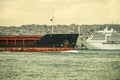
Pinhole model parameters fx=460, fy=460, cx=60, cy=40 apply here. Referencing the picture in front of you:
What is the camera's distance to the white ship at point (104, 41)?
243ft

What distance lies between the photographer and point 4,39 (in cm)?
5788

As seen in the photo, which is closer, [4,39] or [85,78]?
[85,78]

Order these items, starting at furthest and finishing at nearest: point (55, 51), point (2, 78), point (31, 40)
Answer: point (31, 40)
point (55, 51)
point (2, 78)

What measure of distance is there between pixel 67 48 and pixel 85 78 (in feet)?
93.4

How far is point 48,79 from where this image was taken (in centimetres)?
2498

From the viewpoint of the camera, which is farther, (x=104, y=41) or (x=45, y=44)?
(x=104, y=41)

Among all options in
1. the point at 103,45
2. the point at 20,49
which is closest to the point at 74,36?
the point at 20,49

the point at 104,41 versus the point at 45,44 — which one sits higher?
the point at 45,44

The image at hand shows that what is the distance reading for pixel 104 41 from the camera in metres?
75.0

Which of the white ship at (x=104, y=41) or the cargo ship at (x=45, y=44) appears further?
the white ship at (x=104, y=41)

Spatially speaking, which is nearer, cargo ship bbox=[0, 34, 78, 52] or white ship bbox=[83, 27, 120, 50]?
cargo ship bbox=[0, 34, 78, 52]

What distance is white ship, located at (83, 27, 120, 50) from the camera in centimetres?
7406

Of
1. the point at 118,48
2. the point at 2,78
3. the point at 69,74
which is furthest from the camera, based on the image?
the point at 118,48

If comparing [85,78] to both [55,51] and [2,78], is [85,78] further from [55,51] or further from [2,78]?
[55,51]
